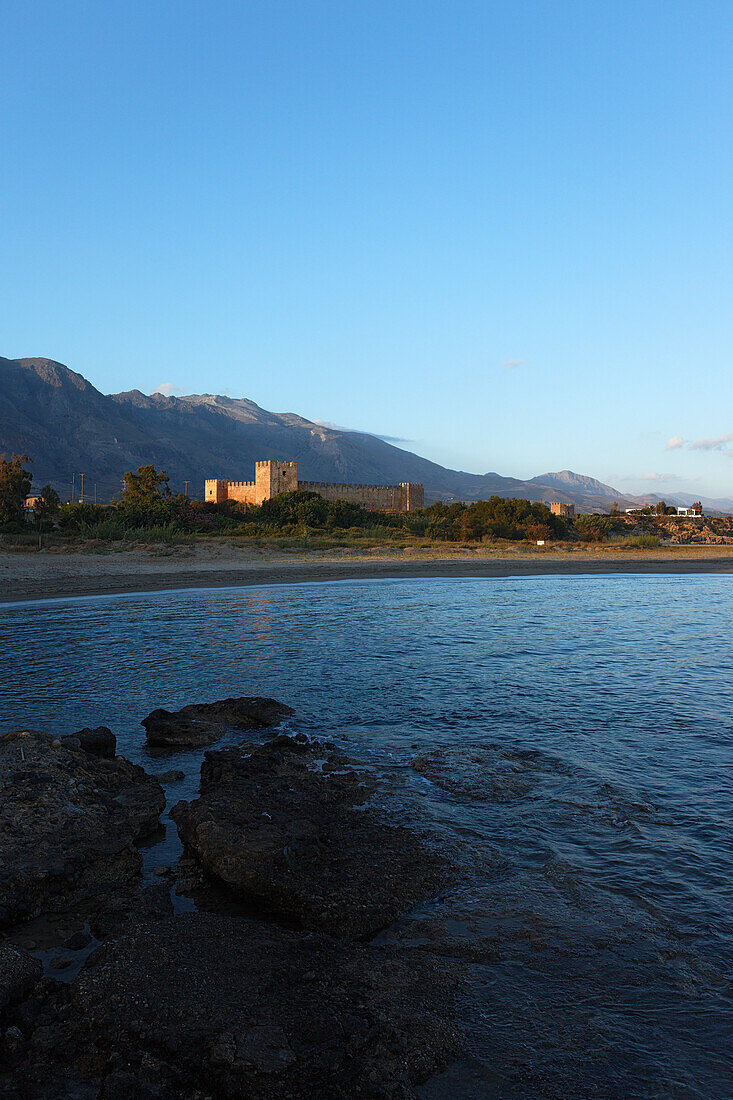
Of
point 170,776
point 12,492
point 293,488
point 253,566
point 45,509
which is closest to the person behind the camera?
point 170,776

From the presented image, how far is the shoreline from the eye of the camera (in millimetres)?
23328

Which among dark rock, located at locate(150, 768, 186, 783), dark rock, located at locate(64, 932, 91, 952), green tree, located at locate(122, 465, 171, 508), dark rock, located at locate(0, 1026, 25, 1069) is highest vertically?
green tree, located at locate(122, 465, 171, 508)

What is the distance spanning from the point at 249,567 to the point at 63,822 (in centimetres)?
2486

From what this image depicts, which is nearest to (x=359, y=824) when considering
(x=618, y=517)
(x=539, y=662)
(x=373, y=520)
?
(x=539, y=662)

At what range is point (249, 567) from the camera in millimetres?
29766

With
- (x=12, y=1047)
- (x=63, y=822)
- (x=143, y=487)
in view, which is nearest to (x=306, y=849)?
(x=63, y=822)

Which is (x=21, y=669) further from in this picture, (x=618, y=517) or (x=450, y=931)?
(x=618, y=517)

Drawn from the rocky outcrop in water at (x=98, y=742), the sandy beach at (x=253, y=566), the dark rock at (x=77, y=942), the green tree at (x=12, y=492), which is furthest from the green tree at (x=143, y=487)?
the dark rock at (x=77, y=942)

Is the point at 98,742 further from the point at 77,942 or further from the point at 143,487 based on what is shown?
the point at 143,487

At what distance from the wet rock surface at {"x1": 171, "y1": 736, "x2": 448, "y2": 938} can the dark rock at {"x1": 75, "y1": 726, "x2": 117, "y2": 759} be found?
1.07m

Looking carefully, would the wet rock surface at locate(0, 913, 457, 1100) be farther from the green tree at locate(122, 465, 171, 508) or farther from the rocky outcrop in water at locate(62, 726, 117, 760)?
the green tree at locate(122, 465, 171, 508)

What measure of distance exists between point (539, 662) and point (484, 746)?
16.2 ft

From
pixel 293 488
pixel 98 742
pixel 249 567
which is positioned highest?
pixel 293 488

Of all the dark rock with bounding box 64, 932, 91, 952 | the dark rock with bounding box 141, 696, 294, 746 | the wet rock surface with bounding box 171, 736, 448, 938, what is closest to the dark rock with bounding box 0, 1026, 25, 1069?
the dark rock with bounding box 64, 932, 91, 952
